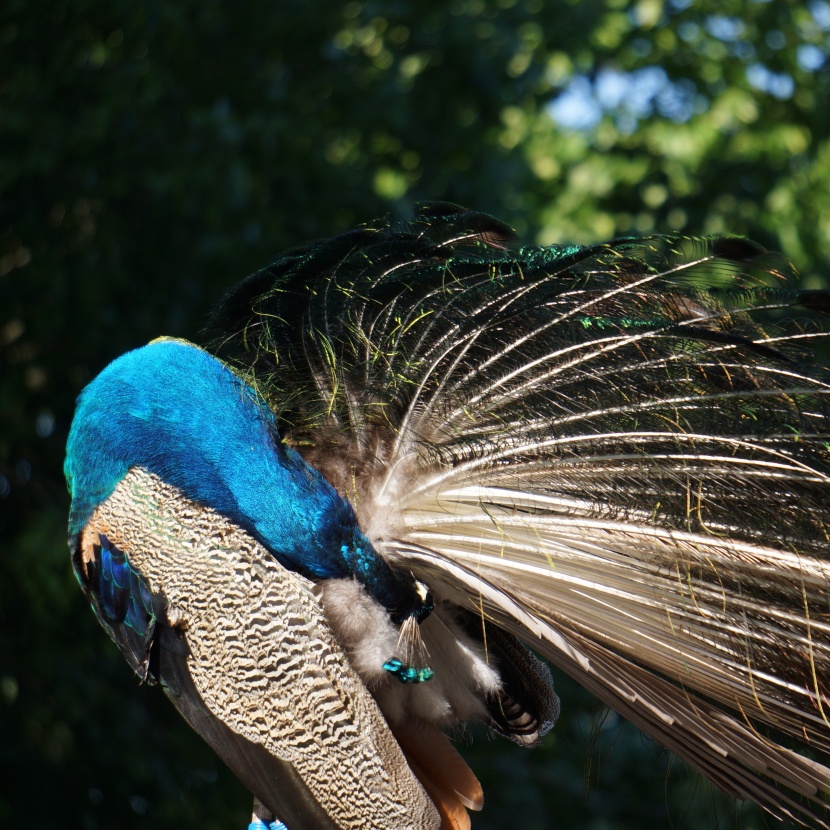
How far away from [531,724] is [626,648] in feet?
1.55

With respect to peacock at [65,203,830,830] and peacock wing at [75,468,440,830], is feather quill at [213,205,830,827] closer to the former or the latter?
peacock at [65,203,830,830]

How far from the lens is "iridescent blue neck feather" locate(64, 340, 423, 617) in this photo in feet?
4.92

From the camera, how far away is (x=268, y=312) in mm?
1651

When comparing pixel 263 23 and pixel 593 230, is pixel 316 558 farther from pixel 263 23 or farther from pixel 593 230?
pixel 593 230

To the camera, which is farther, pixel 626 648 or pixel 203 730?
pixel 203 730

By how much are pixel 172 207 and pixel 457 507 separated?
1412 millimetres

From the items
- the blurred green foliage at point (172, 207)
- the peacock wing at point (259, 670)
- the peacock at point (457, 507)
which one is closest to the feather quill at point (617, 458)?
the peacock at point (457, 507)

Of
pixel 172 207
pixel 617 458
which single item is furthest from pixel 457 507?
pixel 172 207

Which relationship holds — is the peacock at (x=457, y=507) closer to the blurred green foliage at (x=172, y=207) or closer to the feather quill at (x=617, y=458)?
the feather quill at (x=617, y=458)

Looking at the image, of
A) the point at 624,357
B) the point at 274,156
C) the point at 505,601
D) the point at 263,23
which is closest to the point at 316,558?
the point at 505,601

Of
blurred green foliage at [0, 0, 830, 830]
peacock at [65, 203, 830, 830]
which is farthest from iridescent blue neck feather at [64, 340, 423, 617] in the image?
blurred green foliage at [0, 0, 830, 830]

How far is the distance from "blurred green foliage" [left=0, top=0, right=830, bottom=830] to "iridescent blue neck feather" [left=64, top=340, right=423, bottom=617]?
69 cm

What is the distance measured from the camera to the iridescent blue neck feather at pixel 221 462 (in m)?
1.50

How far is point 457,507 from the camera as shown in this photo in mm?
1466
